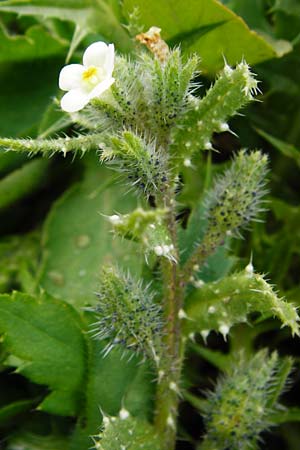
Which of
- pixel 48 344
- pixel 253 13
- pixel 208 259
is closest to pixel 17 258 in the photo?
pixel 48 344

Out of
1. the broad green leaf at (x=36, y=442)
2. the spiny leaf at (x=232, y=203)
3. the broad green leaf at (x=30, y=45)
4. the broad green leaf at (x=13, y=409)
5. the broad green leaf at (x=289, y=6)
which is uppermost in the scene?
the broad green leaf at (x=289, y=6)

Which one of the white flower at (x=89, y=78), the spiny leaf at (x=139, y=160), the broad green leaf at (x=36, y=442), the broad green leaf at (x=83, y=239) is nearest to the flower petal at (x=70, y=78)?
the white flower at (x=89, y=78)

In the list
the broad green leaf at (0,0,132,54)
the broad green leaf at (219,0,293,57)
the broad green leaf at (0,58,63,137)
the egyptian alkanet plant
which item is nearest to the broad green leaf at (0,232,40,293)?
the egyptian alkanet plant

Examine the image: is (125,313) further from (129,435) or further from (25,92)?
(25,92)

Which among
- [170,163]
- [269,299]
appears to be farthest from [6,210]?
[269,299]

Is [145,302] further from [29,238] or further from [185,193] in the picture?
[29,238]

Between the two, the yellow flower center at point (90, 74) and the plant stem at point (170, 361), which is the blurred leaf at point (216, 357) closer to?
the plant stem at point (170, 361)
